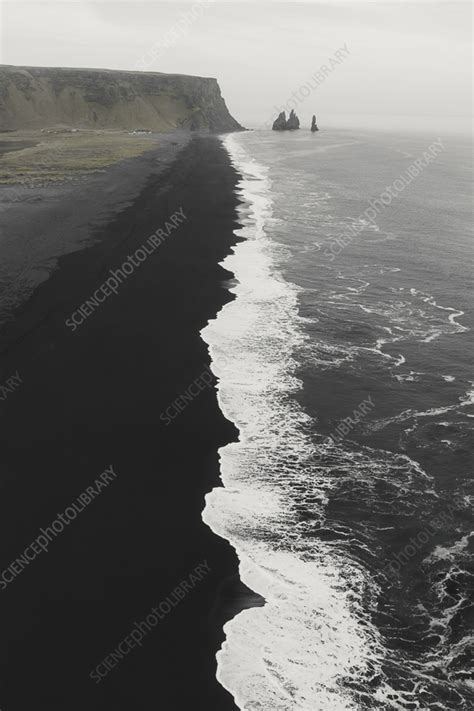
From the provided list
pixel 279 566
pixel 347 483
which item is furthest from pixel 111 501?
pixel 347 483

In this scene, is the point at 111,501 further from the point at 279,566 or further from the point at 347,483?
the point at 347,483

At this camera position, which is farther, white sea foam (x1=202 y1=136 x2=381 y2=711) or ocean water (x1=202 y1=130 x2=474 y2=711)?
ocean water (x1=202 y1=130 x2=474 y2=711)

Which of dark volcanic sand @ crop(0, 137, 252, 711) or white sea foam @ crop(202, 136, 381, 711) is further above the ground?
dark volcanic sand @ crop(0, 137, 252, 711)

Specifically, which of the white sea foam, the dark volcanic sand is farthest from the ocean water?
the dark volcanic sand

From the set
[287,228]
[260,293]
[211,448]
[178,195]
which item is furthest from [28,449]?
[178,195]

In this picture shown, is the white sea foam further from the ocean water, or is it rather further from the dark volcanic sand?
the dark volcanic sand

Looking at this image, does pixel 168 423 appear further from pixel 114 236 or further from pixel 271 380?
pixel 114 236
